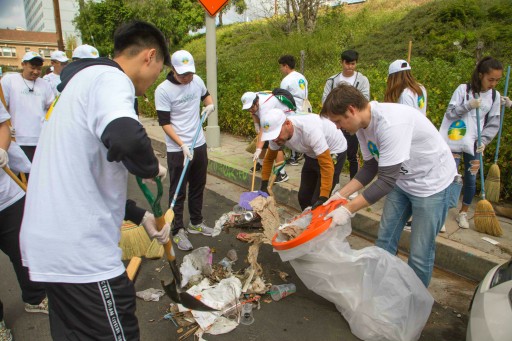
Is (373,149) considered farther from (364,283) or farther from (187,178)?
(187,178)

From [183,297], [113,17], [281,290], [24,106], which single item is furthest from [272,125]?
[113,17]

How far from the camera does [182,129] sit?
3551 mm

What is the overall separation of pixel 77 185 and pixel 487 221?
12.3 feet

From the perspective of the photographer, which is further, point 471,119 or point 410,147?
point 471,119

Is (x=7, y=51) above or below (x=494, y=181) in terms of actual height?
above

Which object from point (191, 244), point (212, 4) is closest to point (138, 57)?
point (191, 244)

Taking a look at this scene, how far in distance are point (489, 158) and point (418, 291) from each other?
2976 millimetres

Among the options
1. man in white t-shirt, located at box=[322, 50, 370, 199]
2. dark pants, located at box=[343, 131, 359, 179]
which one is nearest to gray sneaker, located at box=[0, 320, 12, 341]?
man in white t-shirt, located at box=[322, 50, 370, 199]

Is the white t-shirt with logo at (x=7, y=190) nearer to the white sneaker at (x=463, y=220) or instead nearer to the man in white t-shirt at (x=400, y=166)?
the man in white t-shirt at (x=400, y=166)

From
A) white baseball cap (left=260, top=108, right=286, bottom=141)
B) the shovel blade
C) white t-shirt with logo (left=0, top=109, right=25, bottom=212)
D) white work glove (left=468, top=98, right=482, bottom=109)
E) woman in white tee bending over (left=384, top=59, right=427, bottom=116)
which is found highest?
woman in white tee bending over (left=384, top=59, right=427, bottom=116)

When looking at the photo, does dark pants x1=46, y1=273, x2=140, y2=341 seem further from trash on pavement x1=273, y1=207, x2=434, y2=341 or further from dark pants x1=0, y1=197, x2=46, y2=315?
trash on pavement x1=273, y1=207, x2=434, y2=341

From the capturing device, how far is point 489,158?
4.32 meters

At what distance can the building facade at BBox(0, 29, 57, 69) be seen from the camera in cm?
5853

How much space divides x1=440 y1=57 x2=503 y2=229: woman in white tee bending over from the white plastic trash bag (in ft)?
6.18
